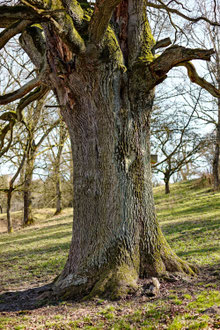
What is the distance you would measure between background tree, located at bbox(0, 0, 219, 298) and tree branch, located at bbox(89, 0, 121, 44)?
18mm

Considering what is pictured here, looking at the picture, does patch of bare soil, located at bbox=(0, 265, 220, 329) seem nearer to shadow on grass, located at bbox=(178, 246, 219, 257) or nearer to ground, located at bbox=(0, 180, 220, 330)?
ground, located at bbox=(0, 180, 220, 330)

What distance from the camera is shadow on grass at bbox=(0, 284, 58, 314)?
15.4 feet

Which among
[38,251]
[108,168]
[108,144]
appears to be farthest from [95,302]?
[38,251]

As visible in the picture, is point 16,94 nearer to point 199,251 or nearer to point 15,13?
point 15,13

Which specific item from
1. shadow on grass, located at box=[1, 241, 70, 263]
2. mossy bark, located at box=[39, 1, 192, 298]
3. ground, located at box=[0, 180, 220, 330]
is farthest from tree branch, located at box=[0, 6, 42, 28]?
shadow on grass, located at box=[1, 241, 70, 263]

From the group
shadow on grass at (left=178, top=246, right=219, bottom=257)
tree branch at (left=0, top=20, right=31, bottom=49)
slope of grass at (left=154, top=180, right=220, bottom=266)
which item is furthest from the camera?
shadow on grass at (left=178, top=246, right=219, bottom=257)

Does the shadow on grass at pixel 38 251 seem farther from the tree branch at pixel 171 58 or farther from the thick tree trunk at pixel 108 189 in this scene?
the tree branch at pixel 171 58

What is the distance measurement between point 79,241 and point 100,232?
0.46 metres

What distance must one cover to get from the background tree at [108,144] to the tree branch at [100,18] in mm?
18

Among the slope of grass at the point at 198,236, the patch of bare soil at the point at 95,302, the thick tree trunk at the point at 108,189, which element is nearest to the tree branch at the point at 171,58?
the thick tree trunk at the point at 108,189

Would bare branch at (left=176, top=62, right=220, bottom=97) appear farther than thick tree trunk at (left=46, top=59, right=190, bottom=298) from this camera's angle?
Yes

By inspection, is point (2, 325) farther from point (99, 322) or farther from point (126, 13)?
point (126, 13)

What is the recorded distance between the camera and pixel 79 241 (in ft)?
17.4

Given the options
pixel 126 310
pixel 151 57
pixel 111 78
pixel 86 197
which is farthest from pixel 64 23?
pixel 126 310
